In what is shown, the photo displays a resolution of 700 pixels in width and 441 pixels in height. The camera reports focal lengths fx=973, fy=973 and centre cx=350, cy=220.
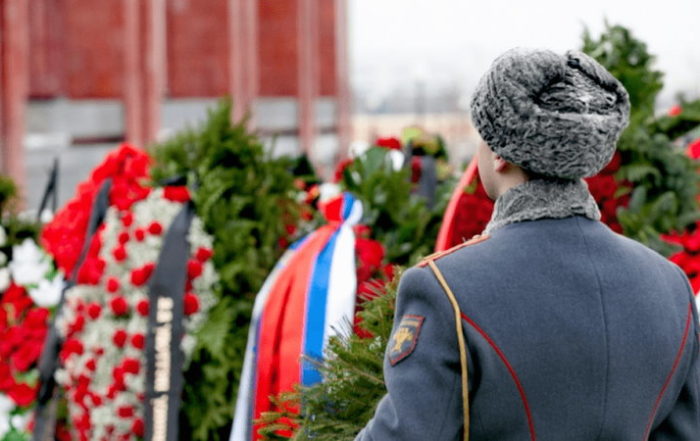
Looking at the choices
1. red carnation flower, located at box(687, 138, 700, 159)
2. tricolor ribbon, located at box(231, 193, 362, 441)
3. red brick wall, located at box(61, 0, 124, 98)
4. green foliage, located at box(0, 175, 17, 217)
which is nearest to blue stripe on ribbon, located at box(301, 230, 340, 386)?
tricolor ribbon, located at box(231, 193, 362, 441)

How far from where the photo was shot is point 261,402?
10.5ft

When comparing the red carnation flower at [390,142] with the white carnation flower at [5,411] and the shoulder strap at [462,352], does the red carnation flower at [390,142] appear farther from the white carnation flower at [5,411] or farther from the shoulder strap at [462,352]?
the shoulder strap at [462,352]

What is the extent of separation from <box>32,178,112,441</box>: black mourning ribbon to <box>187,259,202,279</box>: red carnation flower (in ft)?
1.48

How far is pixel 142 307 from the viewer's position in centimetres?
353

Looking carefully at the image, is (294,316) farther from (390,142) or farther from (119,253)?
(390,142)

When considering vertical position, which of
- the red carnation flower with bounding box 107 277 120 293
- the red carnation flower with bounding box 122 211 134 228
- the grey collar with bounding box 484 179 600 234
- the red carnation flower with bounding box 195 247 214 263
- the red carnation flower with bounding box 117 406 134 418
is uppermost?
the grey collar with bounding box 484 179 600 234

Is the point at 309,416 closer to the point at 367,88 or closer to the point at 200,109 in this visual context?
the point at 200,109

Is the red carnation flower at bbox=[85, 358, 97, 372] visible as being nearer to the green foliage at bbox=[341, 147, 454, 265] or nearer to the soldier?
the green foliage at bbox=[341, 147, 454, 265]

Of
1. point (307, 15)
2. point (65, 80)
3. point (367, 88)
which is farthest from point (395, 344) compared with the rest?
point (367, 88)

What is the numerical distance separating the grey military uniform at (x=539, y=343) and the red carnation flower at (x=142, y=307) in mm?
1999

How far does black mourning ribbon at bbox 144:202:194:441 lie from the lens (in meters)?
3.44

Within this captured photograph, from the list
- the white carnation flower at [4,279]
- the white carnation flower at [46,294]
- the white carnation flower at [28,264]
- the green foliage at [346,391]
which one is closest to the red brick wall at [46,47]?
the white carnation flower at [28,264]

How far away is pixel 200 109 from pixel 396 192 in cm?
1507

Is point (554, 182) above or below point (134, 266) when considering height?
above
